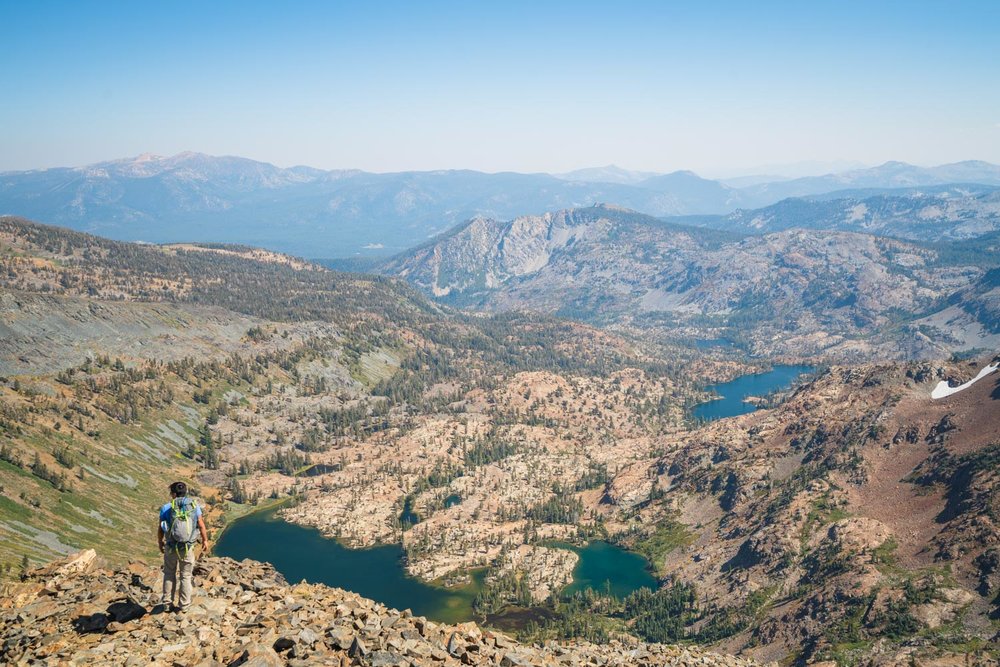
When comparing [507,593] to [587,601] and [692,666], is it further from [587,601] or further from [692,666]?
[692,666]

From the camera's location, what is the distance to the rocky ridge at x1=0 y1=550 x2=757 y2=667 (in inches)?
1260

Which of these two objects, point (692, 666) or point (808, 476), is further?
point (808, 476)

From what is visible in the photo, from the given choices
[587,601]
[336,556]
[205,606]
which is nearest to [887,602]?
[587,601]

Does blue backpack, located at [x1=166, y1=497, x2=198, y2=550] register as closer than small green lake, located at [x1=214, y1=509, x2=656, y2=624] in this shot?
Yes

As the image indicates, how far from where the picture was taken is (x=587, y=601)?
481 ft

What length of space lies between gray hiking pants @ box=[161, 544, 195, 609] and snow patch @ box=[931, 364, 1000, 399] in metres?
195

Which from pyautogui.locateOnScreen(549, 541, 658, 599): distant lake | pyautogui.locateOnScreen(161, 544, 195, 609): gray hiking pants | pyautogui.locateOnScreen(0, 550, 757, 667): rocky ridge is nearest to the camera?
pyautogui.locateOnScreen(0, 550, 757, 667): rocky ridge

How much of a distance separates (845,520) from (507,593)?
252 feet

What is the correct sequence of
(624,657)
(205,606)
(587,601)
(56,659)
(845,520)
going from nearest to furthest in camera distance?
(56,659), (205,606), (624,657), (845,520), (587,601)

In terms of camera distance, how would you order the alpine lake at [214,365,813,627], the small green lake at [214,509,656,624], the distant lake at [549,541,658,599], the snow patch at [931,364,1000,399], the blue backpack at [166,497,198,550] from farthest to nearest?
the snow patch at [931,364,1000,399], the distant lake at [549,541,658,599], the small green lake at [214,509,656,624], the alpine lake at [214,365,813,627], the blue backpack at [166,497,198,550]

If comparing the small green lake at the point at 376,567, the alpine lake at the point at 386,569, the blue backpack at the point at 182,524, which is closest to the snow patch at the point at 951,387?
the alpine lake at the point at 386,569

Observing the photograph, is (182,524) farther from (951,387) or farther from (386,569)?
(951,387)

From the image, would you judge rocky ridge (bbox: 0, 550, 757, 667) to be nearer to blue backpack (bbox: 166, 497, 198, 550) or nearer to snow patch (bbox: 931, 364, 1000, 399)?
blue backpack (bbox: 166, 497, 198, 550)

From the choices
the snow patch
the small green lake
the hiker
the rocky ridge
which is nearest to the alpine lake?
the small green lake
